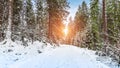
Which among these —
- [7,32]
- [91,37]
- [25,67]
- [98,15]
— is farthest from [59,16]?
[25,67]

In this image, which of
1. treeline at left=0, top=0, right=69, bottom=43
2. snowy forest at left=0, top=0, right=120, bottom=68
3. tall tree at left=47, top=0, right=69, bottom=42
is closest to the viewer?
snowy forest at left=0, top=0, right=120, bottom=68

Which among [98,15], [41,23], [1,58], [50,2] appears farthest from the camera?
[41,23]

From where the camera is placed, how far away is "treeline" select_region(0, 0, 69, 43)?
19.7 meters

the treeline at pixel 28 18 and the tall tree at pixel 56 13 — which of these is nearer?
A: the treeline at pixel 28 18

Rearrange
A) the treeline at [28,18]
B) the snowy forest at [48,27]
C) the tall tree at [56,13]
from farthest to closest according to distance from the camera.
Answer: the tall tree at [56,13]
the treeline at [28,18]
the snowy forest at [48,27]

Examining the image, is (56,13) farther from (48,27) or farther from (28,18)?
(28,18)

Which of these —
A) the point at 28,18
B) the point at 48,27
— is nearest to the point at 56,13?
the point at 48,27

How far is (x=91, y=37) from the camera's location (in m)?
36.2

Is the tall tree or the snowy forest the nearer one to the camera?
the snowy forest

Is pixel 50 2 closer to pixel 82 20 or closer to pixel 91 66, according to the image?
pixel 91 66

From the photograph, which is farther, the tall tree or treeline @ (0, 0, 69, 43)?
the tall tree

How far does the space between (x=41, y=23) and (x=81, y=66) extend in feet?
118

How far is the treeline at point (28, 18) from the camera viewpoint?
19719mm

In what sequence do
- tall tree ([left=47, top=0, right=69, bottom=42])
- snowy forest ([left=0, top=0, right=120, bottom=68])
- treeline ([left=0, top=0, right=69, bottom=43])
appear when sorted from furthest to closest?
tall tree ([left=47, top=0, right=69, bottom=42])
treeline ([left=0, top=0, right=69, bottom=43])
snowy forest ([left=0, top=0, right=120, bottom=68])
